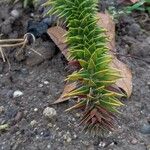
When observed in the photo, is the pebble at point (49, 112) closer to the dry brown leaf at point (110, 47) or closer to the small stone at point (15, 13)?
the dry brown leaf at point (110, 47)

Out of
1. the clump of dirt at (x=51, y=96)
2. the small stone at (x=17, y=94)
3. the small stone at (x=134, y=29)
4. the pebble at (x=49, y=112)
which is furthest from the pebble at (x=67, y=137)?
the small stone at (x=134, y=29)

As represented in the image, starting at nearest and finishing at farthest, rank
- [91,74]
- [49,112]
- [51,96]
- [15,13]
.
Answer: [91,74]
[49,112]
[51,96]
[15,13]

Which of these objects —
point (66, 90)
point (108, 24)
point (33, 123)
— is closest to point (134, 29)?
point (108, 24)

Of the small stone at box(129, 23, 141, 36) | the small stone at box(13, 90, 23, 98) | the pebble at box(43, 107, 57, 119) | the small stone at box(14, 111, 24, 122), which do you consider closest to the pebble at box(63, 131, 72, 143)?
the pebble at box(43, 107, 57, 119)

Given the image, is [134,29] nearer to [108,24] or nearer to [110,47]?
[108,24]

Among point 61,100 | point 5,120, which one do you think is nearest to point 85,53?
point 61,100

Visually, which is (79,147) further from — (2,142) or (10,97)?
(10,97)
